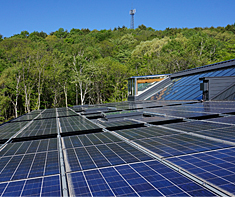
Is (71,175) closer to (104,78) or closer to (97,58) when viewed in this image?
(104,78)

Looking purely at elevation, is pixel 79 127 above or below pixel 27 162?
above

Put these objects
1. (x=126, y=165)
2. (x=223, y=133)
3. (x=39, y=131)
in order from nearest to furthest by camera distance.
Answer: (x=126, y=165), (x=223, y=133), (x=39, y=131)

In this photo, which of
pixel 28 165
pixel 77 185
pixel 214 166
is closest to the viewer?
pixel 77 185

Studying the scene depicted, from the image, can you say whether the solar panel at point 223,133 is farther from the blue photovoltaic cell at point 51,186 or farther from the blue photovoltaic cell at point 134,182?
the blue photovoltaic cell at point 51,186

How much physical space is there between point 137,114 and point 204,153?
304 inches

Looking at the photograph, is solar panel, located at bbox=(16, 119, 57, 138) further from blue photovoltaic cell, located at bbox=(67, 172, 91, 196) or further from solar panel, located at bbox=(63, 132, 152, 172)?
blue photovoltaic cell, located at bbox=(67, 172, 91, 196)

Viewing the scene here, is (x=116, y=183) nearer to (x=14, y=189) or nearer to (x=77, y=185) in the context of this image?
(x=77, y=185)

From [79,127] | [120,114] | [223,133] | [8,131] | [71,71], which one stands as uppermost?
[71,71]

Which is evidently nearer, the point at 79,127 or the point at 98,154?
the point at 98,154

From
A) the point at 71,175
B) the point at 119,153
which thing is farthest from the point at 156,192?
the point at 119,153

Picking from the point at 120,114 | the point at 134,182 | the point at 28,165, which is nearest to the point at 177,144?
the point at 134,182

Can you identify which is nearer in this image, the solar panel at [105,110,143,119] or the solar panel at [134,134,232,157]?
the solar panel at [134,134,232,157]

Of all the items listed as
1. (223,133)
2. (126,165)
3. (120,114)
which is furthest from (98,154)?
(120,114)

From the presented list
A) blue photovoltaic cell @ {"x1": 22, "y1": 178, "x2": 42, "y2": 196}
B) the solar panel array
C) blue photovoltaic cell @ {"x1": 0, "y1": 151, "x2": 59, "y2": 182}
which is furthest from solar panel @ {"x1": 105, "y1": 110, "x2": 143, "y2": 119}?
blue photovoltaic cell @ {"x1": 22, "y1": 178, "x2": 42, "y2": 196}
